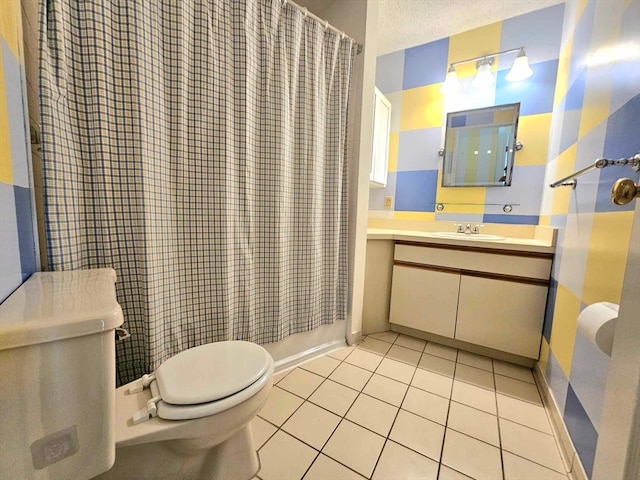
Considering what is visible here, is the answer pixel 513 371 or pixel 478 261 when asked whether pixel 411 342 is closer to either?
A: pixel 513 371

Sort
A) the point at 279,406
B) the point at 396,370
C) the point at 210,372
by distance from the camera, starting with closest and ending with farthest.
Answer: the point at 210,372 → the point at 279,406 → the point at 396,370

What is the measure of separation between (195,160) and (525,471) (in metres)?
1.83

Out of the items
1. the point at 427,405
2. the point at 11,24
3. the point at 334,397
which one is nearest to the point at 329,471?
the point at 334,397

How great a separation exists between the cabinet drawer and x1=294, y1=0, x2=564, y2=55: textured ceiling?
1.75 meters

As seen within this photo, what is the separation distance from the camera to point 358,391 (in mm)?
1392

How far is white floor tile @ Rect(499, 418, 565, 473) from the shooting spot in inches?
40.1

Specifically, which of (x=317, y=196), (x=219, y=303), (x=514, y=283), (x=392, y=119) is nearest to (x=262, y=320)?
(x=219, y=303)

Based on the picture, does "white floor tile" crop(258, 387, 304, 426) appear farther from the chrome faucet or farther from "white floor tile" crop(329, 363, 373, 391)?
the chrome faucet

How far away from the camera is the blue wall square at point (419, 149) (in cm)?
223

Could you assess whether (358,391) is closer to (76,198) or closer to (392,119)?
(76,198)

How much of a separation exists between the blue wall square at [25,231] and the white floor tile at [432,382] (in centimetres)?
174

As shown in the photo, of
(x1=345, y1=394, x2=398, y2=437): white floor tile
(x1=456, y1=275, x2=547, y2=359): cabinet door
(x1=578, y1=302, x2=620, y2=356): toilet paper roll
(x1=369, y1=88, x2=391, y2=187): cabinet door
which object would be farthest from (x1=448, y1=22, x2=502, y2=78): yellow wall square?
(x1=345, y1=394, x2=398, y2=437): white floor tile

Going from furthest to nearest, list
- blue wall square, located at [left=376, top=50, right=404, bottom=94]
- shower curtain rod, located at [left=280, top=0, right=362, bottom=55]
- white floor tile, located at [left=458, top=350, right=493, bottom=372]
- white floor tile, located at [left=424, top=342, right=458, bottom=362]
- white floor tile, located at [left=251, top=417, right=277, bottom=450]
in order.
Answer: blue wall square, located at [left=376, top=50, right=404, bottom=94] → white floor tile, located at [left=424, top=342, right=458, bottom=362] → white floor tile, located at [left=458, top=350, right=493, bottom=372] → shower curtain rod, located at [left=280, top=0, right=362, bottom=55] → white floor tile, located at [left=251, top=417, right=277, bottom=450]

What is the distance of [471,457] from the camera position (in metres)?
1.03
